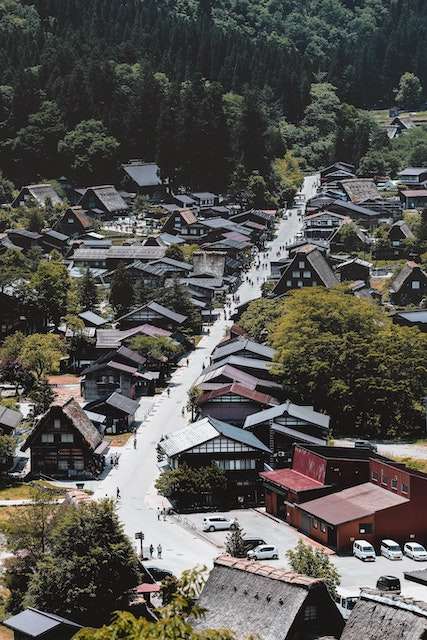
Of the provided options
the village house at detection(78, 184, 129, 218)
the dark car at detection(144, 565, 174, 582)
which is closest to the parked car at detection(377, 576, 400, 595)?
the dark car at detection(144, 565, 174, 582)

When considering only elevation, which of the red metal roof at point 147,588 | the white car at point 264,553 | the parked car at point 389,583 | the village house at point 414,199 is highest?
the parked car at point 389,583

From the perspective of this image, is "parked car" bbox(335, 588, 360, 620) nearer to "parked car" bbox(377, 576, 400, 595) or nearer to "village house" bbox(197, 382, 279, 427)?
"parked car" bbox(377, 576, 400, 595)

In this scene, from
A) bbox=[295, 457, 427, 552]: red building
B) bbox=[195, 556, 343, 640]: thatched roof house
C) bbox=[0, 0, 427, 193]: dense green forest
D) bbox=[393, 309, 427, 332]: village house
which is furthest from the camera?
bbox=[0, 0, 427, 193]: dense green forest

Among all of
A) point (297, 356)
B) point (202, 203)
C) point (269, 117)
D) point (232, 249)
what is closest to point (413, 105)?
point (269, 117)

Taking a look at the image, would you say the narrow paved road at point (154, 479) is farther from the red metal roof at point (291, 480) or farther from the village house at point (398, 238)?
the village house at point (398, 238)

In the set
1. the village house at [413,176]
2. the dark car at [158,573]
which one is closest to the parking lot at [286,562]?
the dark car at [158,573]

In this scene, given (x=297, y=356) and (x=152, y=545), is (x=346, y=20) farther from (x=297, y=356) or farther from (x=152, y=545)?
(x=152, y=545)
